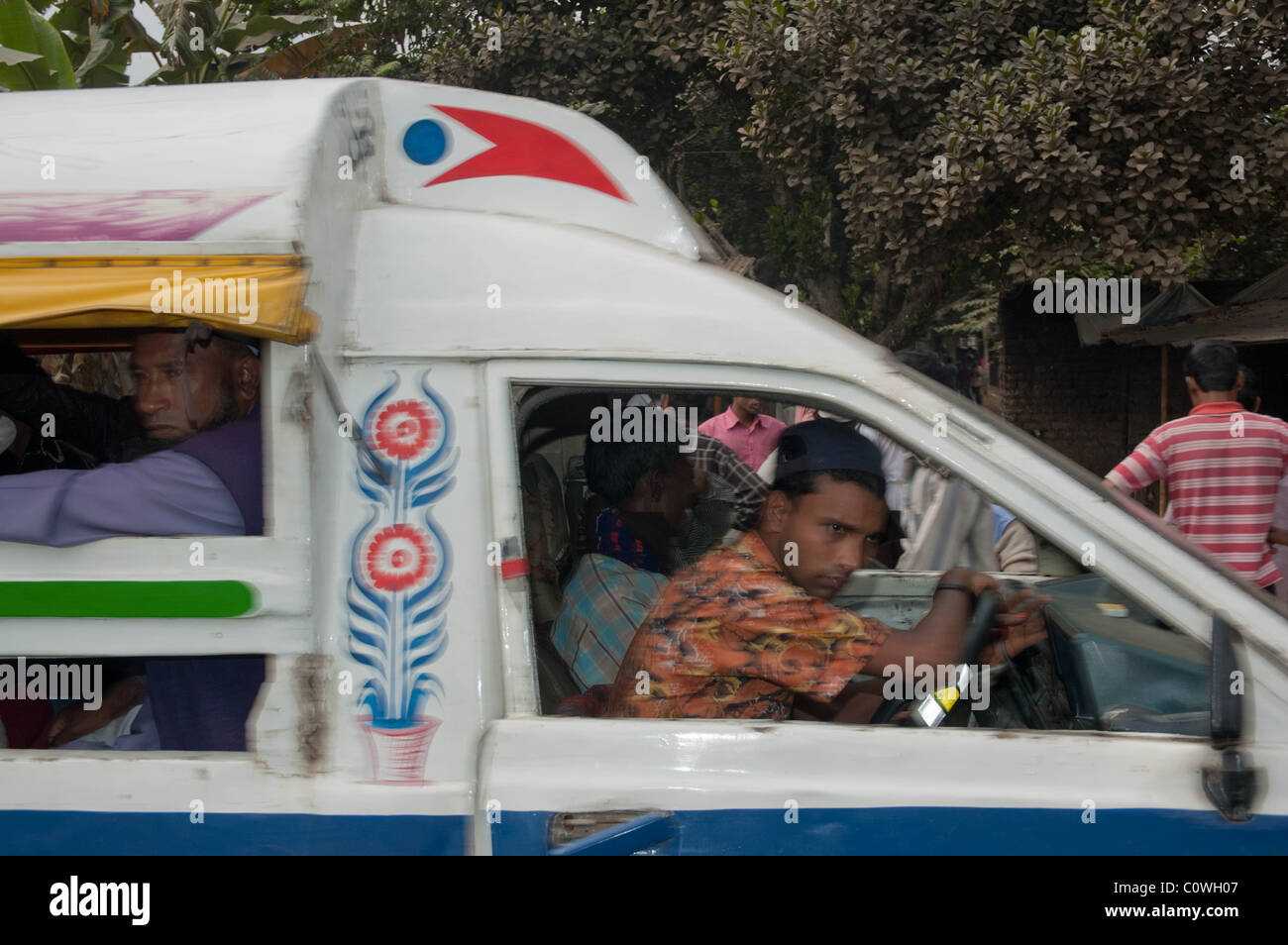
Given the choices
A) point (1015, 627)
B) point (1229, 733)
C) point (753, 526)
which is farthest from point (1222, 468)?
point (1229, 733)

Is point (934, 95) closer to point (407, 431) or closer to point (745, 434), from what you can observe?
point (745, 434)

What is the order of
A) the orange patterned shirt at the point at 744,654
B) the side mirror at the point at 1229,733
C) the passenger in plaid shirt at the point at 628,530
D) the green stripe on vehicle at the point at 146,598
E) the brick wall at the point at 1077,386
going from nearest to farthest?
1. the side mirror at the point at 1229,733
2. the green stripe on vehicle at the point at 146,598
3. the orange patterned shirt at the point at 744,654
4. the passenger in plaid shirt at the point at 628,530
5. the brick wall at the point at 1077,386

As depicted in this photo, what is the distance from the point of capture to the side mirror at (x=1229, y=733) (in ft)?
5.57

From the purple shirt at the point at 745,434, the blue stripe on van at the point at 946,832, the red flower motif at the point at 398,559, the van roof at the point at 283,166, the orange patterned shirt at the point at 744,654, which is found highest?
the van roof at the point at 283,166

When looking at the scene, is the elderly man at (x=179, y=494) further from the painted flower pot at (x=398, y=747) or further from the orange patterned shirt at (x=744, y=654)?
the orange patterned shirt at (x=744, y=654)

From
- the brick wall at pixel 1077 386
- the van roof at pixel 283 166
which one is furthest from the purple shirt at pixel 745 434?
the brick wall at pixel 1077 386

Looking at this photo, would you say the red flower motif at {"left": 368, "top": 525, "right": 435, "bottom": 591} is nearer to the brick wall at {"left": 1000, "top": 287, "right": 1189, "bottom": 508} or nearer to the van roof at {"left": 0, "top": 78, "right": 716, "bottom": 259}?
the van roof at {"left": 0, "top": 78, "right": 716, "bottom": 259}

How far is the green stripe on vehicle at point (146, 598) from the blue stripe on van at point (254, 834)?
1.02ft

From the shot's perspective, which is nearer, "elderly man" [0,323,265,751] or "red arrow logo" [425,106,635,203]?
"elderly man" [0,323,265,751]

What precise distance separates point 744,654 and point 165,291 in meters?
1.09

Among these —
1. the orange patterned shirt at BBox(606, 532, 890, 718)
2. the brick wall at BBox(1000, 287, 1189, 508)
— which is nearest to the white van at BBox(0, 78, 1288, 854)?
the orange patterned shirt at BBox(606, 532, 890, 718)

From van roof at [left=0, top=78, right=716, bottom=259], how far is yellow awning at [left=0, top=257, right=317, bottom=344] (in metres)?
0.03

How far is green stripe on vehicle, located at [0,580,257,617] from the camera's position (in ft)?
5.94

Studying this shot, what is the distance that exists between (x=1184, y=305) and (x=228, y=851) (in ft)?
30.0
